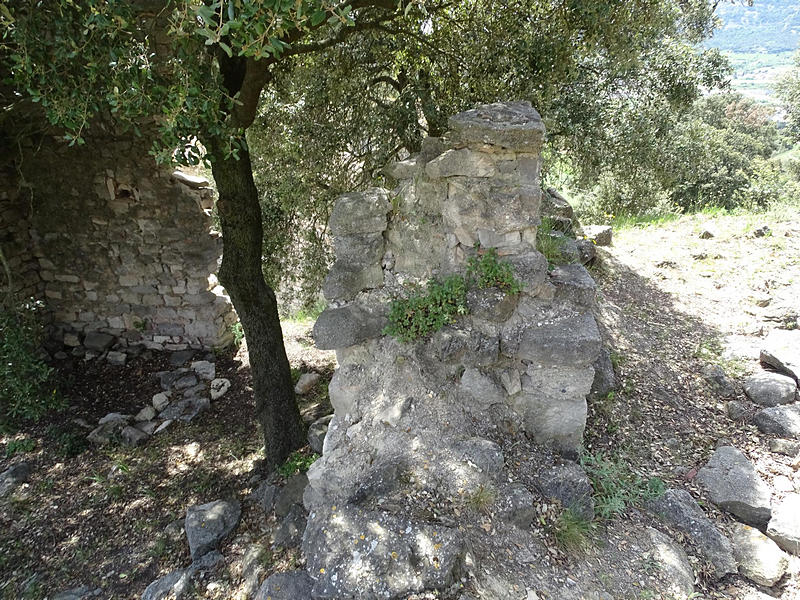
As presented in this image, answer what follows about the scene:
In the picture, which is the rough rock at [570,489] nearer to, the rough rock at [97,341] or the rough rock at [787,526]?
the rough rock at [787,526]

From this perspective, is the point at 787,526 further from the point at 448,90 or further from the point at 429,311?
the point at 448,90

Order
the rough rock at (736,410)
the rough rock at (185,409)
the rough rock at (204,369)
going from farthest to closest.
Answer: the rough rock at (204,369), the rough rock at (185,409), the rough rock at (736,410)

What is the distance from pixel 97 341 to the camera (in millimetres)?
7914

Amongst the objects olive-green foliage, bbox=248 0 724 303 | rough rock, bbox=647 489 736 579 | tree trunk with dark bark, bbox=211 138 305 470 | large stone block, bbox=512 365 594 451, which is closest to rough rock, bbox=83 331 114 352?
olive-green foliage, bbox=248 0 724 303

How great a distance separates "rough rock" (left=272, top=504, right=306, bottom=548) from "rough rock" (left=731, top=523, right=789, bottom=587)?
2.98 meters

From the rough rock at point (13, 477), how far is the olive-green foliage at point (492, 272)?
5604 millimetres

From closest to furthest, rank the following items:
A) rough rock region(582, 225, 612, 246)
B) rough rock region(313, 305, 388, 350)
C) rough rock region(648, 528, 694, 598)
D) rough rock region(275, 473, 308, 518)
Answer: rough rock region(648, 528, 694, 598) < rough rock region(313, 305, 388, 350) < rough rock region(275, 473, 308, 518) < rough rock region(582, 225, 612, 246)

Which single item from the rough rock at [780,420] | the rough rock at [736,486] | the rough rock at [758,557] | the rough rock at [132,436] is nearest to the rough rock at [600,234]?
the rough rock at [780,420]

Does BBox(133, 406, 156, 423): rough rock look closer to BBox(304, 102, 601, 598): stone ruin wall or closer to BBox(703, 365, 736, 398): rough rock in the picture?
BBox(304, 102, 601, 598): stone ruin wall

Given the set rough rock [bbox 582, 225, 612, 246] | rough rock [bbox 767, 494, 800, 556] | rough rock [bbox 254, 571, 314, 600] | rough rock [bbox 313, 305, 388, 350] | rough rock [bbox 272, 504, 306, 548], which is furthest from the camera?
rough rock [bbox 582, 225, 612, 246]

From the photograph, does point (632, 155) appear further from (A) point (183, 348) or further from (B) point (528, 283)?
(A) point (183, 348)

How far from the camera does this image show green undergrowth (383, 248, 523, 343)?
3.66 metres

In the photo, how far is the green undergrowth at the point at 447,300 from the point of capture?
3660 mm

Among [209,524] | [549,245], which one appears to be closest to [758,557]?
[549,245]
